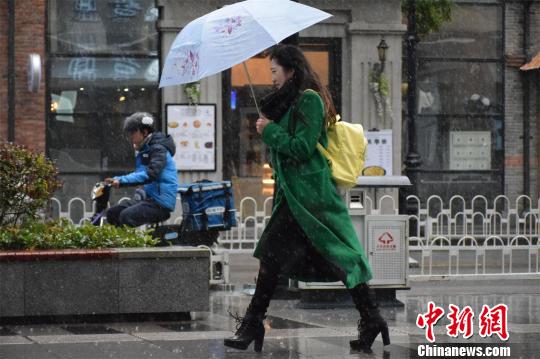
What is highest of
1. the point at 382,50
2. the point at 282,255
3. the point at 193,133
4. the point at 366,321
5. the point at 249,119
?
the point at 382,50

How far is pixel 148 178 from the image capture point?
12.4 metres

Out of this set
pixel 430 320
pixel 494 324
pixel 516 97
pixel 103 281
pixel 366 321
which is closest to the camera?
pixel 366 321

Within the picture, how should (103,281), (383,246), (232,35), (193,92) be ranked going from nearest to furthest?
(232,35)
(103,281)
(383,246)
(193,92)

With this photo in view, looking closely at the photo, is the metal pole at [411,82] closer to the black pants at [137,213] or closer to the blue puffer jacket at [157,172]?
the blue puffer jacket at [157,172]

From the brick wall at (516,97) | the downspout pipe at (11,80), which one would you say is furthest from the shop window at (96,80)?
the brick wall at (516,97)

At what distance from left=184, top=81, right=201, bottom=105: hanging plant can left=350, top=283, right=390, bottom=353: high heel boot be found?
574 inches

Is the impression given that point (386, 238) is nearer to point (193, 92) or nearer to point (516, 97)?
point (193, 92)

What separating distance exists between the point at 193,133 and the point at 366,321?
14734mm

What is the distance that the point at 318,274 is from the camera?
8.51 m

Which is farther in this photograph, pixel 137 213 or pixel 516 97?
pixel 516 97

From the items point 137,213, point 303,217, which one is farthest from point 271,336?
point 137,213

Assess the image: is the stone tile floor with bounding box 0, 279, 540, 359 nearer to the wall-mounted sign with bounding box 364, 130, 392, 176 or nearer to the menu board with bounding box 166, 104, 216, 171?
the menu board with bounding box 166, 104, 216, 171

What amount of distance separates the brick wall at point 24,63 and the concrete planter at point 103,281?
42.5 ft
